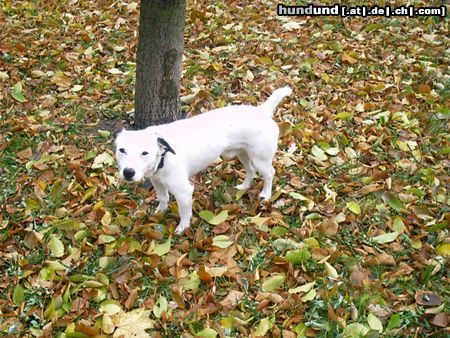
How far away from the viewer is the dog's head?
9.64 feet

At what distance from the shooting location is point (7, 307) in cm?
303

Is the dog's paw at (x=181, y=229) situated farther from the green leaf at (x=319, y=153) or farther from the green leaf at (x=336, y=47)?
the green leaf at (x=336, y=47)

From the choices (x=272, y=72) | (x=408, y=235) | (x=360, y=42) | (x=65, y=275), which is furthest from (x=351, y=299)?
(x=360, y=42)

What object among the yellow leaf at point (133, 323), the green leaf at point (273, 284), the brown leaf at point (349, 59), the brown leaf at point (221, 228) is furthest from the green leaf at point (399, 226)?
the brown leaf at point (349, 59)

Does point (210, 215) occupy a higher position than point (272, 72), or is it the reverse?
point (272, 72)

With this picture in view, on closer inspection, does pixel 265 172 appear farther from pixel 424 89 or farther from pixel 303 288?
pixel 424 89

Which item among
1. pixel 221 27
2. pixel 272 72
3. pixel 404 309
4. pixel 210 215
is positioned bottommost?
pixel 404 309

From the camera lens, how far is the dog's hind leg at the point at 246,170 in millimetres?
3929

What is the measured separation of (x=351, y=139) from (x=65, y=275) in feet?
9.64


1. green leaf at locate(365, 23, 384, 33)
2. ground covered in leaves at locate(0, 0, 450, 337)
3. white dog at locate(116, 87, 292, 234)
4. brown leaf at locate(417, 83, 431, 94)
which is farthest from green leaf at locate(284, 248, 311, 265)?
green leaf at locate(365, 23, 384, 33)

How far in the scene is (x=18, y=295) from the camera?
3066 mm

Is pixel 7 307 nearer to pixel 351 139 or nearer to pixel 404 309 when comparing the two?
pixel 404 309

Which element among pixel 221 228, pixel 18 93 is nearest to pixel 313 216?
pixel 221 228

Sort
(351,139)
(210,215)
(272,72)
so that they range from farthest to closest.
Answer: (272,72) < (351,139) < (210,215)
